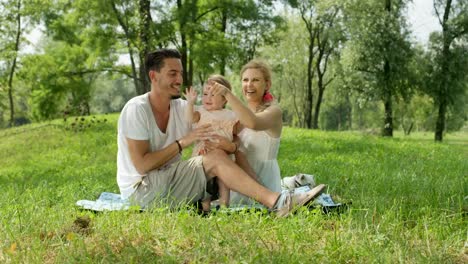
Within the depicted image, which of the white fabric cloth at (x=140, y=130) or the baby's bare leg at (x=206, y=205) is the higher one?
the white fabric cloth at (x=140, y=130)

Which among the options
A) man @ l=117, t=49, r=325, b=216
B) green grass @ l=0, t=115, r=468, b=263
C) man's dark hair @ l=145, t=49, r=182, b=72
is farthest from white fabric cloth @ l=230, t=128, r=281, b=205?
man's dark hair @ l=145, t=49, r=182, b=72

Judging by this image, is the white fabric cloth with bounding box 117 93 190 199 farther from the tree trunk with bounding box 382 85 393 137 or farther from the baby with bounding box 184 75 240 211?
the tree trunk with bounding box 382 85 393 137

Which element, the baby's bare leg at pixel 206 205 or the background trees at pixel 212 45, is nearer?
the baby's bare leg at pixel 206 205

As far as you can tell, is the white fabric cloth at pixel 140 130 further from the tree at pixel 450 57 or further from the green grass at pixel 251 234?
the tree at pixel 450 57

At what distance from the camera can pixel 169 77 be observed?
17.7ft

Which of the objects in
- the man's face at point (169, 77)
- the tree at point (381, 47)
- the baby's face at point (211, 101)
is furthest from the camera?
the tree at point (381, 47)

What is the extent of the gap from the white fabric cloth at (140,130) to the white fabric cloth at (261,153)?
2.16ft

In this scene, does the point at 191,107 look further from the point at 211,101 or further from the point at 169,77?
the point at 169,77

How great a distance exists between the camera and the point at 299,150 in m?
12.9

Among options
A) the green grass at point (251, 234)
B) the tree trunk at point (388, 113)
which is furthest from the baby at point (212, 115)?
the tree trunk at point (388, 113)

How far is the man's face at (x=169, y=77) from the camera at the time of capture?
17.7ft

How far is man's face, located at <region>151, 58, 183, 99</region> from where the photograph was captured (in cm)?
539

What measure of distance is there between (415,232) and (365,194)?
6.47 feet

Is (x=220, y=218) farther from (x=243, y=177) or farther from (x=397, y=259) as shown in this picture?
(x=397, y=259)
